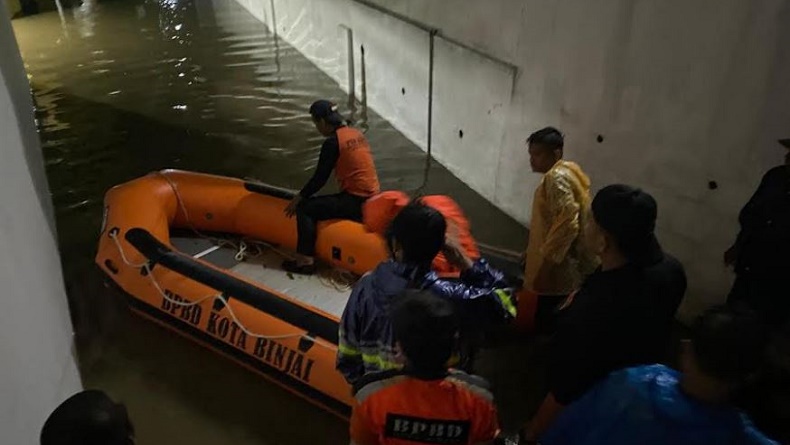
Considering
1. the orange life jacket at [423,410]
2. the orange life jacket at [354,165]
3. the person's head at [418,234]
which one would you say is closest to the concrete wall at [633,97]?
the orange life jacket at [354,165]

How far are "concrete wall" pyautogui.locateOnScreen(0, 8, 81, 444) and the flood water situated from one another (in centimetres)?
37

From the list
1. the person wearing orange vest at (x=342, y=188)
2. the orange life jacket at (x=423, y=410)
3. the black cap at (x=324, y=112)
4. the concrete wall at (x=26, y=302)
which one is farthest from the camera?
the person wearing orange vest at (x=342, y=188)

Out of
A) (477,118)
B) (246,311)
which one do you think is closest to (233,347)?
(246,311)

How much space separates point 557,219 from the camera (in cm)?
260

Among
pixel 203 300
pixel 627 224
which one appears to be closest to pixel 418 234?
pixel 627 224

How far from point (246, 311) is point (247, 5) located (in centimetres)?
832

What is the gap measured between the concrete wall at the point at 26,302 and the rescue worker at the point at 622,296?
5.56ft

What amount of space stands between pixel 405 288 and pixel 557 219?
111cm

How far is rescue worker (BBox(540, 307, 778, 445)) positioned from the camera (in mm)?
1282

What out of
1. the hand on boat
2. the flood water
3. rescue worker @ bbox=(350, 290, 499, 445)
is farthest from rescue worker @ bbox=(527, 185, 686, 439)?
the hand on boat

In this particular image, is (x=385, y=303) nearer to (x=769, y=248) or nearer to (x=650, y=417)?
(x=650, y=417)

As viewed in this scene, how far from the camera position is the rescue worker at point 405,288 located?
1692mm

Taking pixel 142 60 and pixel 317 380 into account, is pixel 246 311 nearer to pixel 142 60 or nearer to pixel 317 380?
pixel 317 380

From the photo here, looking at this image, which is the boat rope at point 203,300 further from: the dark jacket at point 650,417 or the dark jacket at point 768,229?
the dark jacket at point 768,229
